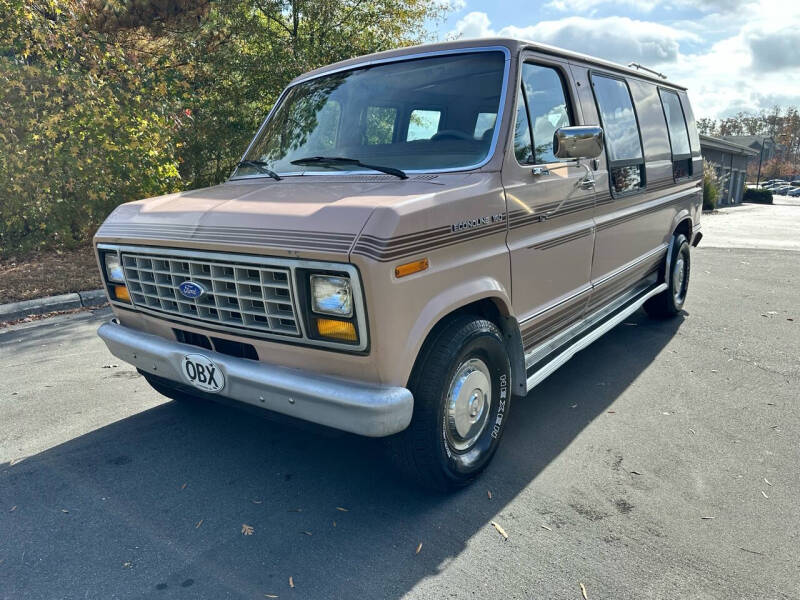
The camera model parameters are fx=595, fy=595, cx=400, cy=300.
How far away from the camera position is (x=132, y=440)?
3662mm

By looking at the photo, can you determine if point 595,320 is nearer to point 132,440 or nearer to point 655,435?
point 655,435

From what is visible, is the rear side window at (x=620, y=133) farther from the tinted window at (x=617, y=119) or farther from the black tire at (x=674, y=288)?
the black tire at (x=674, y=288)

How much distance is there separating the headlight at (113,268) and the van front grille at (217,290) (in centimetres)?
11

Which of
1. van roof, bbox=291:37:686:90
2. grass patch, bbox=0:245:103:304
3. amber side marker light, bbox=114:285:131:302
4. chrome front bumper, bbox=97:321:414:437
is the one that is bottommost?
grass patch, bbox=0:245:103:304

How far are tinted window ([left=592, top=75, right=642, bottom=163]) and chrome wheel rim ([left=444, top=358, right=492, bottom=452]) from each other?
7.07 ft

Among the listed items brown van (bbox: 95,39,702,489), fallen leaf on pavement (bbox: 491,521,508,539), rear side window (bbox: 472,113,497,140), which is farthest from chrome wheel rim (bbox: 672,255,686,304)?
fallen leaf on pavement (bbox: 491,521,508,539)

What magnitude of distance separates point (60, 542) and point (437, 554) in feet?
5.58

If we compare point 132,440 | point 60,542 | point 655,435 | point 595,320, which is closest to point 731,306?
point 595,320

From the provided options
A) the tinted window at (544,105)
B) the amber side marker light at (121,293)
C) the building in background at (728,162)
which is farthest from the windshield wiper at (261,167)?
the building in background at (728,162)

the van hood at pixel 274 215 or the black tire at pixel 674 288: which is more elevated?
the van hood at pixel 274 215

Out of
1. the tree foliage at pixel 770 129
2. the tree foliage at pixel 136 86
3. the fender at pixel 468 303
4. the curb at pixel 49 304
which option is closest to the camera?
the fender at pixel 468 303

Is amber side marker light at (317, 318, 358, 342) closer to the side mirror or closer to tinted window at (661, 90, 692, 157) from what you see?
the side mirror

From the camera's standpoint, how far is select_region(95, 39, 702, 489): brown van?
2504mm

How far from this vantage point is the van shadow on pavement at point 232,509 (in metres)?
2.44
